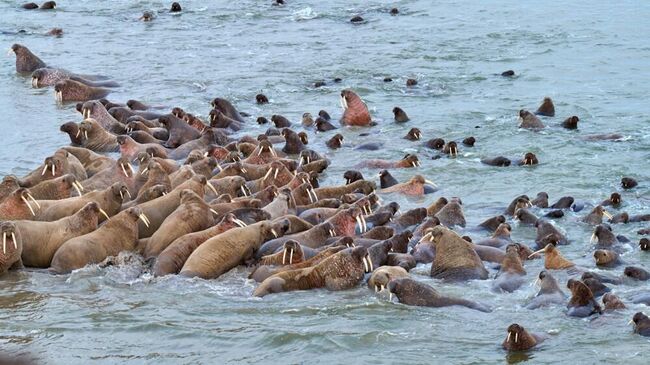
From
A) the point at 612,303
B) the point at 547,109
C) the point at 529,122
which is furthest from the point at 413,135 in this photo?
the point at 612,303

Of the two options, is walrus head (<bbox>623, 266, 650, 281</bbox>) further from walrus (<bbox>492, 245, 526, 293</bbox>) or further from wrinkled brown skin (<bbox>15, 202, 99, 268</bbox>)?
wrinkled brown skin (<bbox>15, 202, 99, 268</bbox>)

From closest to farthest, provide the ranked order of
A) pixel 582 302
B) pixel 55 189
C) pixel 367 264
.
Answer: pixel 582 302 < pixel 367 264 < pixel 55 189

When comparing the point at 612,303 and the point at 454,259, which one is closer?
the point at 612,303

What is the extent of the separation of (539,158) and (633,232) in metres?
3.95

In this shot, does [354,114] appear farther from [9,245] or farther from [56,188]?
[9,245]

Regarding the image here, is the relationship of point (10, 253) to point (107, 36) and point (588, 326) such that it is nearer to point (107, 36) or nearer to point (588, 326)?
point (588, 326)

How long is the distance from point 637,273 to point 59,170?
275 inches

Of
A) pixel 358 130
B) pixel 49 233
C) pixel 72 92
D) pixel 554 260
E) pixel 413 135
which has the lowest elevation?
pixel 358 130

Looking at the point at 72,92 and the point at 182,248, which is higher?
the point at 182,248

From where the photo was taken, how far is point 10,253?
38.5 feet

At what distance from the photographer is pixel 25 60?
79.2 ft

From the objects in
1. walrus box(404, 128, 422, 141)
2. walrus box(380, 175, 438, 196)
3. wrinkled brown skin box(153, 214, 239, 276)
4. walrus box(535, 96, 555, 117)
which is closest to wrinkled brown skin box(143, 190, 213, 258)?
wrinkled brown skin box(153, 214, 239, 276)

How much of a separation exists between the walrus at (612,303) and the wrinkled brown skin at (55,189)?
634cm

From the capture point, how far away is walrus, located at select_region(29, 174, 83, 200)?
539 inches
